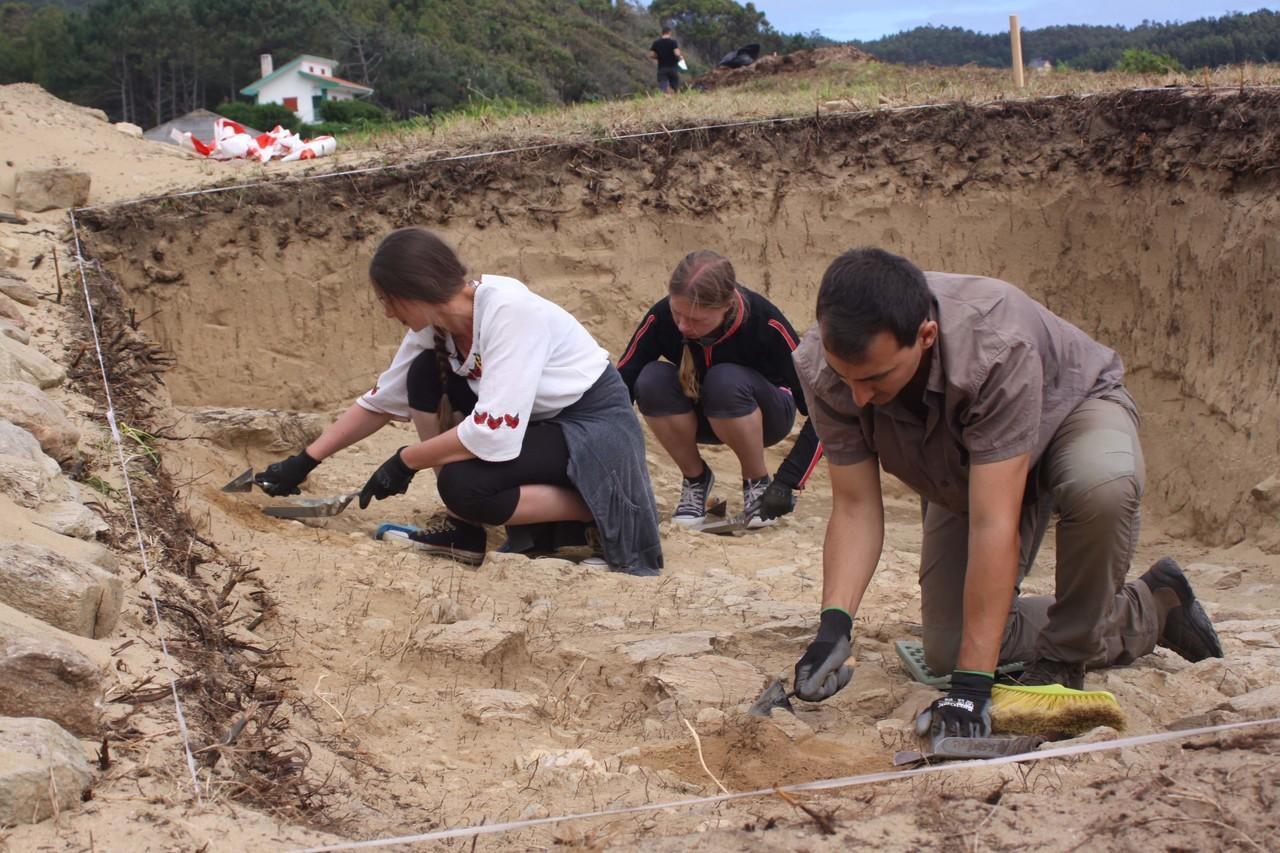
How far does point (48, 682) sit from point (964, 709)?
166 centimetres

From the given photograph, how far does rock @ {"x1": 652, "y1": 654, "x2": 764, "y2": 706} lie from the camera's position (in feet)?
9.77

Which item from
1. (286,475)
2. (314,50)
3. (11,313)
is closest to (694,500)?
(286,475)

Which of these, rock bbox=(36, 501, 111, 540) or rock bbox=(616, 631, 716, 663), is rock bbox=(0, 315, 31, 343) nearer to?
rock bbox=(36, 501, 111, 540)

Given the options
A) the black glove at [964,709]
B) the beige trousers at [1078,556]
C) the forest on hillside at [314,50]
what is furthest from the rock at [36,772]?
the forest on hillside at [314,50]

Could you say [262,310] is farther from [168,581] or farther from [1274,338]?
[1274,338]

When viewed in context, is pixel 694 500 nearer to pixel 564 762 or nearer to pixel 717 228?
pixel 717 228

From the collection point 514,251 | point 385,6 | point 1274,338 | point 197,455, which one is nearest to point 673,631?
point 197,455

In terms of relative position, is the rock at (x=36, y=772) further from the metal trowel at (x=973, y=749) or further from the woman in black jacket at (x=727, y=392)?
the woman in black jacket at (x=727, y=392)

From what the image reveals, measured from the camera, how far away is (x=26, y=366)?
3920mm

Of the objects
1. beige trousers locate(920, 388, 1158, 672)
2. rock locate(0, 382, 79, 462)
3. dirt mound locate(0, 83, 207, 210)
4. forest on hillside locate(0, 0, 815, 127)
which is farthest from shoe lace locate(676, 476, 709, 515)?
forest on hillside locate(0, 0, 815, 127)

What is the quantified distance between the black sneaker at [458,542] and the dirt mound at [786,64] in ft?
35.5

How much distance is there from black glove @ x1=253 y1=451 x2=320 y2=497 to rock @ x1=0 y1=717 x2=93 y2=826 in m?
2.44

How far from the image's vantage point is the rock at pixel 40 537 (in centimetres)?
258

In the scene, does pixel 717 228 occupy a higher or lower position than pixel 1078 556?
higher
